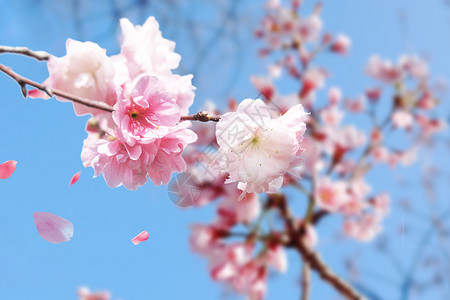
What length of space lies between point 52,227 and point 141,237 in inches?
4.3

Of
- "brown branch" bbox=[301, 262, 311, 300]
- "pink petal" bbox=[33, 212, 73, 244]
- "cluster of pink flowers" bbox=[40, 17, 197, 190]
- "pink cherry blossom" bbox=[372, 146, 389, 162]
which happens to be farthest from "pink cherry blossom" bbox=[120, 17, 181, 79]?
"pink cherry blossom" bbox=[372, 146, 389, 162]

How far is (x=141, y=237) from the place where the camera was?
0.43 meters

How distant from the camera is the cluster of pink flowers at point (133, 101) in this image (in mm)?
435

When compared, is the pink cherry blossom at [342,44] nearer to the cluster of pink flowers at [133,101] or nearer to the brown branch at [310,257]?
the brown branch at [310,257]

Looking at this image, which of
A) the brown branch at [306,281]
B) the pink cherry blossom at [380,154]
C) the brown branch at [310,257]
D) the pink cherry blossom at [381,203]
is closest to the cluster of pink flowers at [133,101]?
the brown branch at [310,257]

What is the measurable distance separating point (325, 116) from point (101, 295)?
1638mm

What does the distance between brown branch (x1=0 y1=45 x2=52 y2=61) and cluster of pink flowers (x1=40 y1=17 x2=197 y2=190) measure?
35 mm

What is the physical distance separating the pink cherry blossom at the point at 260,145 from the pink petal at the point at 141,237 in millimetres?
114

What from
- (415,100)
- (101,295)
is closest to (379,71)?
(415,100)

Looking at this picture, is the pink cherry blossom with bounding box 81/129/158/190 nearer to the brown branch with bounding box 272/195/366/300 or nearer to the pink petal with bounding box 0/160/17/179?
the pink petal with bounding box 0/160/17/179

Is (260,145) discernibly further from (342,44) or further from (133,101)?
(342,44)

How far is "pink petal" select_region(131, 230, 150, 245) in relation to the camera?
43 centimetres

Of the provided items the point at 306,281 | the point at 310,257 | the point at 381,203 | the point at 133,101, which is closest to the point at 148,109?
the point at 133,101

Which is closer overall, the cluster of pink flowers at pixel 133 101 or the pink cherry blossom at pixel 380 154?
the cluster of pink flowers at pixel 133 101
